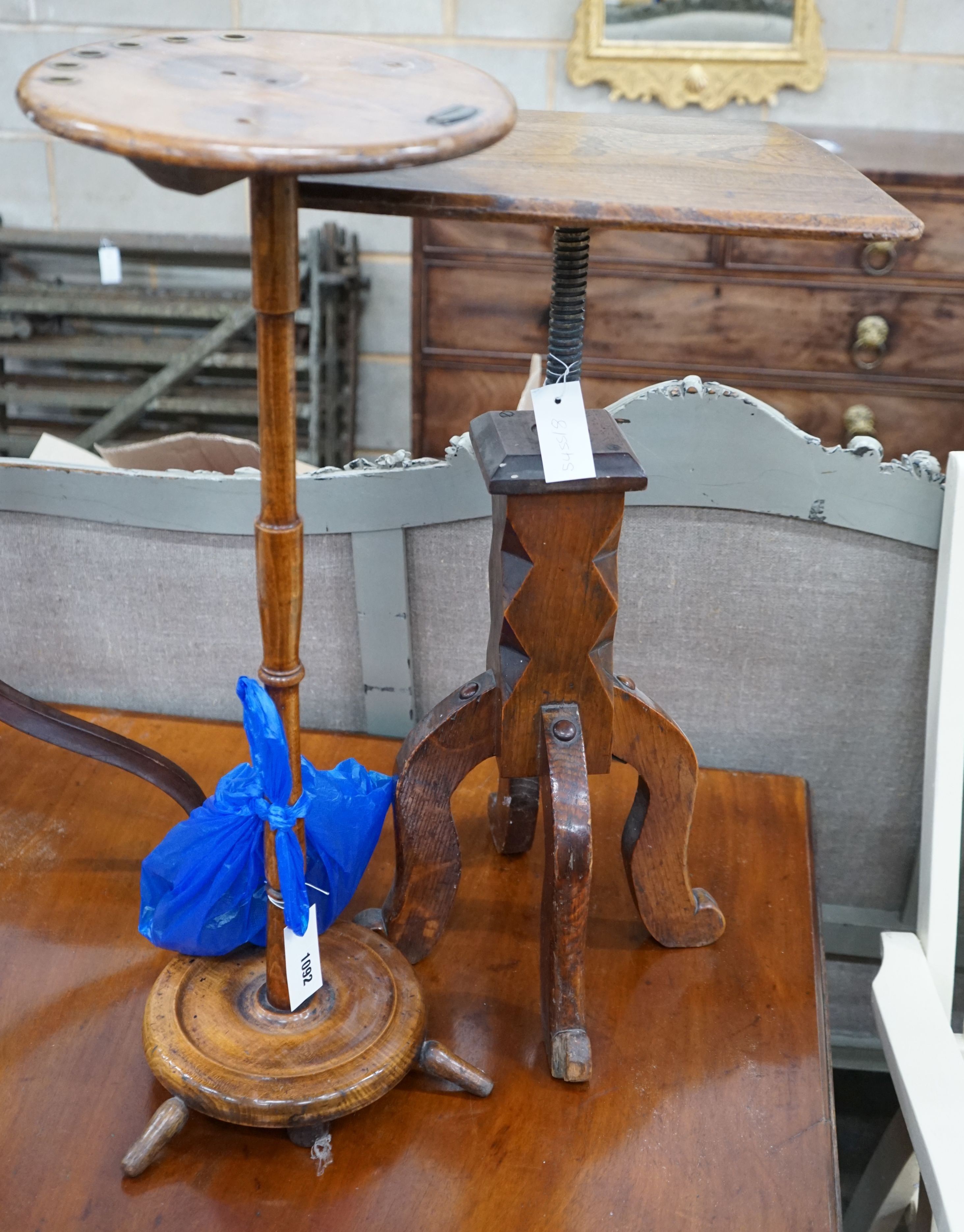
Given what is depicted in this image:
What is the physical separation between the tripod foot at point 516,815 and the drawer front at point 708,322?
1.31 meters

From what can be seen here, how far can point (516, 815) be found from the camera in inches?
43.3

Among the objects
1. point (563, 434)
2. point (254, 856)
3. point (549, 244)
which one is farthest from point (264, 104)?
point (549, 244)

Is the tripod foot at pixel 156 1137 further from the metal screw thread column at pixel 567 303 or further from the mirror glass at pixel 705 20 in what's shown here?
the mirror glass at pixel 705 20

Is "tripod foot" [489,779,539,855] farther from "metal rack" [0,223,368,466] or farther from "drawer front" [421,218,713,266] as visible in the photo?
"metal rack" [0,223,368,466]

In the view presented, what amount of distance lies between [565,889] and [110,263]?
1.88 meters

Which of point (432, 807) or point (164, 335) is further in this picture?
point (164, 335)

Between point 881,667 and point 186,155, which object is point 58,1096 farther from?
point 881,667

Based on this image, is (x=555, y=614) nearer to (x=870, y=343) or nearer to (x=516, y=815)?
(x=516, y=815)

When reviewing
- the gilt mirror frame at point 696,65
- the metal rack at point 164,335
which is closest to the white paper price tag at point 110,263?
the metal rack at point 164,335

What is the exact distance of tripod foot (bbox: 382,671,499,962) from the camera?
3.03 ft

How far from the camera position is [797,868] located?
1.13 metres

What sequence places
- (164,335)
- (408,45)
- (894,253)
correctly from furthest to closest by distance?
1. (164,335)
2. (408,45)
3. (894,253)

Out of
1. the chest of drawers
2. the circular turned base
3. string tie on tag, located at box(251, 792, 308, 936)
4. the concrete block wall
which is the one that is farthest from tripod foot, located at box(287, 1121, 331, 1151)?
the concrete block wall

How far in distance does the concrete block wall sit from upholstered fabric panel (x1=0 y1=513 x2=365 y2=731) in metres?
1.72
